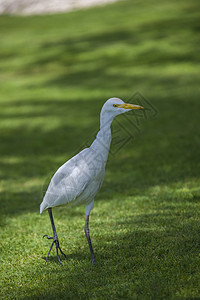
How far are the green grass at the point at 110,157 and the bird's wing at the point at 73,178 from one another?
73 centimetres

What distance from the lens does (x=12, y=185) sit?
822cm

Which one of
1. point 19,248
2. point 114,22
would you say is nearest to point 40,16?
point 114,22

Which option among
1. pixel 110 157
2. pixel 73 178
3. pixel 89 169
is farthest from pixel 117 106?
pixel 110 157

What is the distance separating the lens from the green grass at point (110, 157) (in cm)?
414

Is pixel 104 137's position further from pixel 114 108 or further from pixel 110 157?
pixel 110 157

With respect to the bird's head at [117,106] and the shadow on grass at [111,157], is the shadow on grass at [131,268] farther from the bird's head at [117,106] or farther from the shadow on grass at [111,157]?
the bird's head at [117,106]

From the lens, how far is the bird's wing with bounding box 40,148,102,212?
4.14m

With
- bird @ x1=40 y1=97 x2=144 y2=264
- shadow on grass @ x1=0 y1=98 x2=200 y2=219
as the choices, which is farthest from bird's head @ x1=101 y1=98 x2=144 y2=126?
shadow on grass @ x1=0 y1=98 x2=200 y2=219

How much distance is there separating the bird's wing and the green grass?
729mm

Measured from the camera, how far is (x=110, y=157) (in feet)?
30.7

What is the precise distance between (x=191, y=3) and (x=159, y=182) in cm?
2133

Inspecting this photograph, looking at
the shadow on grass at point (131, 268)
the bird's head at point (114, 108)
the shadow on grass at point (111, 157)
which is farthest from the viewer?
the shadow on grass at point (111, 157)

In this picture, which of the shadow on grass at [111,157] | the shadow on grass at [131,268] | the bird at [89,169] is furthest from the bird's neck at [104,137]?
the shadow on grass at [111,157]

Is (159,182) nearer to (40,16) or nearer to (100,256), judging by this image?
(100,256)
